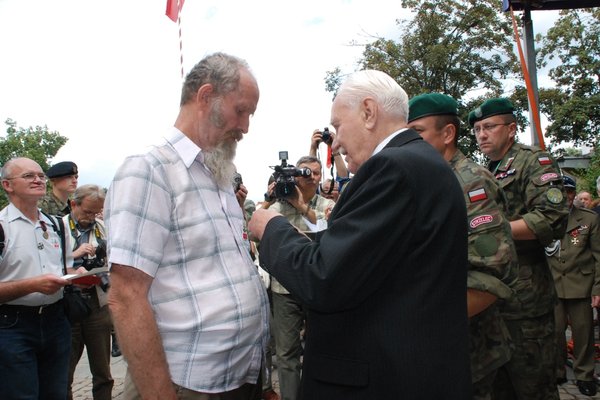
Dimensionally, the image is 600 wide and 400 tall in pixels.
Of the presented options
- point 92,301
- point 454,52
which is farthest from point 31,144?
point 92,301

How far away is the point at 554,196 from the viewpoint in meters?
3.23

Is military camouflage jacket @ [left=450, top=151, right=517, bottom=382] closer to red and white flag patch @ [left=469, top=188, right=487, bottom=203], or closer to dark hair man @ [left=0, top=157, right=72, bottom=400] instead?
red and white flag patch @ [left=469, top=188, right=487, bottom=203]

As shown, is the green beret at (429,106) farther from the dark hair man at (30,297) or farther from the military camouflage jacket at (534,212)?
the dark hair man at (30,297)

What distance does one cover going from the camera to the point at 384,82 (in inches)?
71.6

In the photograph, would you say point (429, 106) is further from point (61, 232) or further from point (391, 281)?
point (61, 232)

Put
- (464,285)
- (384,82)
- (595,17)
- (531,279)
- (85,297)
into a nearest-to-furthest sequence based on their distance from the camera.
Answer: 1. (464,285)
2. (384,82)
3. (531,279)
4. (85,297)
5. (595,17)

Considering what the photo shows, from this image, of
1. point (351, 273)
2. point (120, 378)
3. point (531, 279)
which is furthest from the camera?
point (120, 378)

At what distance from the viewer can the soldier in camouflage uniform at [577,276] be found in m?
5.30

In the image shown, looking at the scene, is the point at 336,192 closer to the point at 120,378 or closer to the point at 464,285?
the point at 120,378

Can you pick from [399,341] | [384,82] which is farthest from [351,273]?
[384,82]

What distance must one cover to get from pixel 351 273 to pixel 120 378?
5555mm

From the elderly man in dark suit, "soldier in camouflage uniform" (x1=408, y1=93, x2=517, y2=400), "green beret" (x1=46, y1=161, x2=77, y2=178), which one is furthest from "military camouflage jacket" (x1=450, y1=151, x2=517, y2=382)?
"green beret" (x1=46, y1=161, x2=77, y2=178)

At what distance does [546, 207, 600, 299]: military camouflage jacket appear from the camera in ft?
18.0

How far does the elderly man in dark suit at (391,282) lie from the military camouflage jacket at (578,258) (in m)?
4.59
